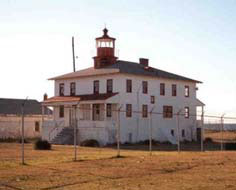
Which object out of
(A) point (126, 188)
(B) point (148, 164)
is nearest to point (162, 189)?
(A) point (126, 188)

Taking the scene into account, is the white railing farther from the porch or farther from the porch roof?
the porch roof

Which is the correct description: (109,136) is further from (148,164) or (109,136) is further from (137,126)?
(148,164)

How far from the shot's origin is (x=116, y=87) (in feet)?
167

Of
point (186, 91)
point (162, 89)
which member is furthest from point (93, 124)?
point (186, 91)

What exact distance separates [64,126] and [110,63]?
8.61m

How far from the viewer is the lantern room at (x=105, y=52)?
55781mm

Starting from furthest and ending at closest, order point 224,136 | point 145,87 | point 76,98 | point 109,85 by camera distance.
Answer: point 224,136 → point 145,87 → point 76,98 → point 109,85

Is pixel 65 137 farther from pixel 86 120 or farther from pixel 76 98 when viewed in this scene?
pixel 76 98

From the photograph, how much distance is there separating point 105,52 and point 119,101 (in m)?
7.62

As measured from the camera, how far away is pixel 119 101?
165ft

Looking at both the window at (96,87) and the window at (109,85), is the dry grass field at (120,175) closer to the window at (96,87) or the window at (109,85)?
the window at (109,85)

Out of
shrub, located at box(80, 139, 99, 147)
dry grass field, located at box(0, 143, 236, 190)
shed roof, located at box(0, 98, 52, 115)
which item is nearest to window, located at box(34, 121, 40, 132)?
shed roof, located at box(0, 98, 52, 115)

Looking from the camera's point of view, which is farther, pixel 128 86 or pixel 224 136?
pixel 224 136

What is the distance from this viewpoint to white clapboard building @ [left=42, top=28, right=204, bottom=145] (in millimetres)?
50125
